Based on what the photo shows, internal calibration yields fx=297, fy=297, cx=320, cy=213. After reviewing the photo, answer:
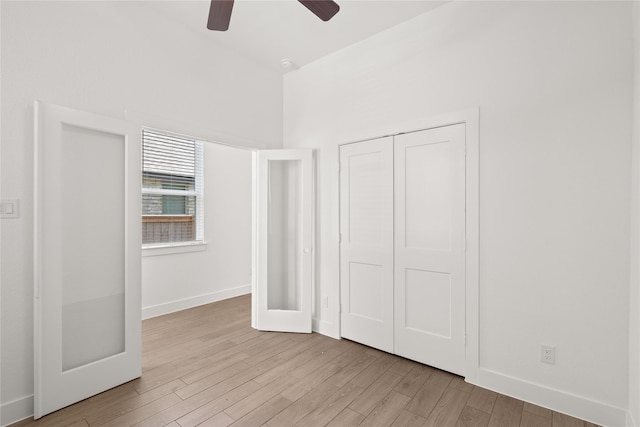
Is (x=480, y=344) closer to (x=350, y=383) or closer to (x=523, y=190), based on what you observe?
(x=350, y=383)

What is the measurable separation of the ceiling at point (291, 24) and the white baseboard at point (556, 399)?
299 centimetres

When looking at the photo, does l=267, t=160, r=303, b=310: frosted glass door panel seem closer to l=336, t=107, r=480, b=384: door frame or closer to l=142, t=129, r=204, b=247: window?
l=142, t=129, r=204, b=247: window

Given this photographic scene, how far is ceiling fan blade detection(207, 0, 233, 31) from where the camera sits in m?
1.64

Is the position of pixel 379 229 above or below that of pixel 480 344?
above

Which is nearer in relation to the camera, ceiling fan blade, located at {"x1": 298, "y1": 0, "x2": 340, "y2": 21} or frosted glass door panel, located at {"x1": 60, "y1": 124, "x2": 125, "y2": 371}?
ceiling fan blade, located at {"x1": 298, "y1": 0, "x2": 340, "y2": 21}

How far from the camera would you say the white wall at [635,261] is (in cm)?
161

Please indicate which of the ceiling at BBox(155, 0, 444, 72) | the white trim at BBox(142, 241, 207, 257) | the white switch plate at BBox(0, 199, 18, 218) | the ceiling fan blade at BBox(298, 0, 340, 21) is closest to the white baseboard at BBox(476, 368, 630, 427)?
the ceiling fan blade at BBox(298, 0, 340, 21)

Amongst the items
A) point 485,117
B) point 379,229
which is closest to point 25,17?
point 379,229

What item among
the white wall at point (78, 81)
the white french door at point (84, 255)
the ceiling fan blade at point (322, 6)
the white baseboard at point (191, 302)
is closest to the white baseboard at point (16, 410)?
the white wall at point (78, 81)

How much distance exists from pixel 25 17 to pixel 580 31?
3.60 meters

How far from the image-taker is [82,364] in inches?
84.9

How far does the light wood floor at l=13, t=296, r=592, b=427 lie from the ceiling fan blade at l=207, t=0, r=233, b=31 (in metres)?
2.47

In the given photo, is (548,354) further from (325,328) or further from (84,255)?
(84,255)

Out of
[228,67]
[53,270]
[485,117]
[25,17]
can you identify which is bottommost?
[53,270]
